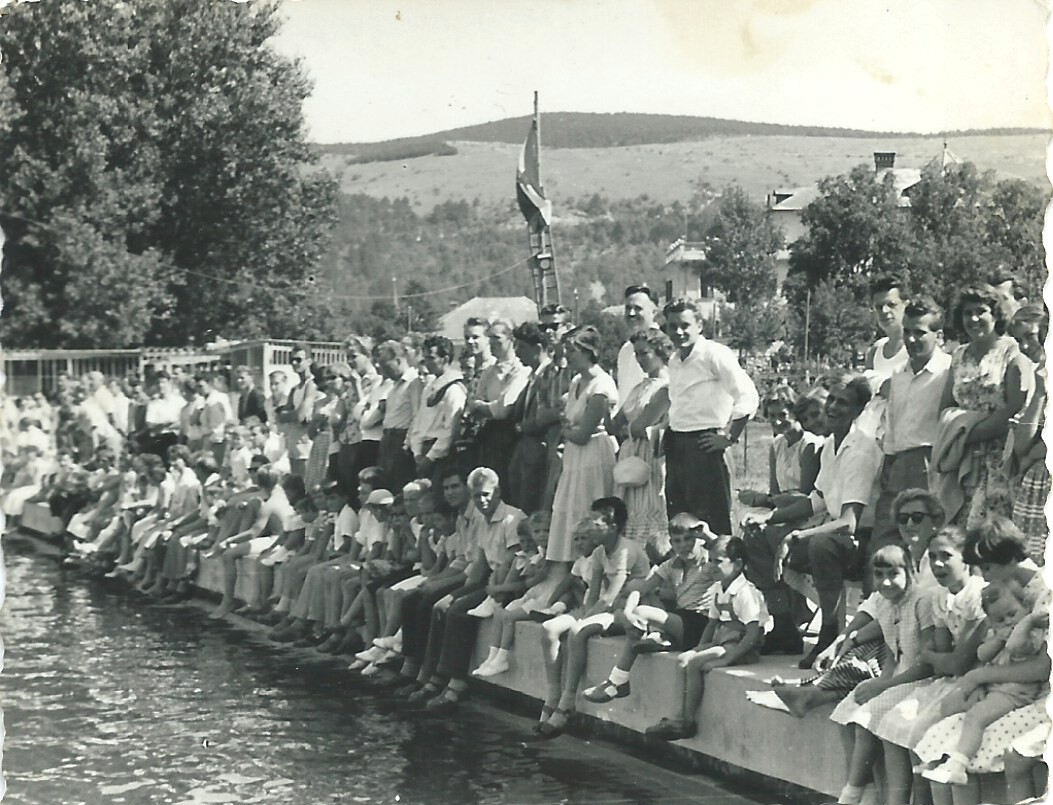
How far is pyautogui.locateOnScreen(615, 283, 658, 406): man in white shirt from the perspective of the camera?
854cm

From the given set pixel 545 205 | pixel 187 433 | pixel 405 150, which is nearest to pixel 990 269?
pixel 405 150

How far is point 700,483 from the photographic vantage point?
26.6ft

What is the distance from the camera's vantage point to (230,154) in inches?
459

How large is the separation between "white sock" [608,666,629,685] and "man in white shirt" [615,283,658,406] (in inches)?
Result: 65.7

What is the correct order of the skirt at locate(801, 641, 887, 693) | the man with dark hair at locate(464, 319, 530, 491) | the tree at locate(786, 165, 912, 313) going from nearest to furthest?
→ the skirt at locate(801, 641, 887, 693) < the tree at locate(786, 165, 912, 313) < the man with dark hair at locate(464, 319, 530, 491)

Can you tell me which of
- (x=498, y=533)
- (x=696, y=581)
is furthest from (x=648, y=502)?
(x=498, y=533)

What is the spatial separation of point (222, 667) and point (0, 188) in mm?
3678

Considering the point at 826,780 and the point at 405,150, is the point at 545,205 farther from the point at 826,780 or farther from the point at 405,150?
the point at 826,780

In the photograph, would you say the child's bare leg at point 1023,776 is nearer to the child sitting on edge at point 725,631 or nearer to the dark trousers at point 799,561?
the dark trousers at point 799,561

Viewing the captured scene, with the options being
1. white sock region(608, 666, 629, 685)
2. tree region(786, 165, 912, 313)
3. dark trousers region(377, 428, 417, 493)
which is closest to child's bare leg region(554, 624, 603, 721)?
white sock region(608, 666, 629, 685)

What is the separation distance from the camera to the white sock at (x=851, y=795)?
6.15m

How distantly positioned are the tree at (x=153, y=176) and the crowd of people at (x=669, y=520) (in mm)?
1093

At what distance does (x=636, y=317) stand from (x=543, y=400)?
105 centimetres

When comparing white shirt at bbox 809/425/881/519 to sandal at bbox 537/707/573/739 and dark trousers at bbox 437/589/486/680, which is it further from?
dark trousers at bbox 437/589/486/680
